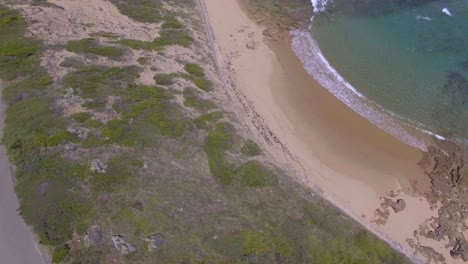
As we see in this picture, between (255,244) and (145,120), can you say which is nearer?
(255,244)

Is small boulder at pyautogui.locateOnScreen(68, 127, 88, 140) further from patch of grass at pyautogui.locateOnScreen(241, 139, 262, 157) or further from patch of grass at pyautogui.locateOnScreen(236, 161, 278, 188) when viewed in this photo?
patch of grass at pyautogui.locateOnScreen(241, 139, 262, 157)

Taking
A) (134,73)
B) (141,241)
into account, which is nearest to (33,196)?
(141,241)

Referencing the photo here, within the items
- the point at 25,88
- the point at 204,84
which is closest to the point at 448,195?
the point at 204,84

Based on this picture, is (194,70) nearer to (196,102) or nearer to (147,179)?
(196,102)

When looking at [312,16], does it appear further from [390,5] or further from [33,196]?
[33,196]

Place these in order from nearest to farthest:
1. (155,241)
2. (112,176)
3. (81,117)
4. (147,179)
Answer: (155,241) < (112,176) < (147,179) < (81,117)

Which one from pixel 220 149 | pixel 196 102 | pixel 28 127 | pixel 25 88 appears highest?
pixel 196 102
